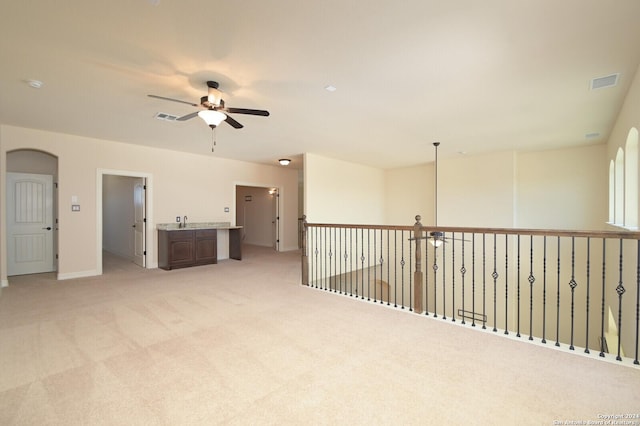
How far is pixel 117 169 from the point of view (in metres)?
5.91

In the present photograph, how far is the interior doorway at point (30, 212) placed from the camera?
569 centimetres

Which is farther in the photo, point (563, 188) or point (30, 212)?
point (563, 188)

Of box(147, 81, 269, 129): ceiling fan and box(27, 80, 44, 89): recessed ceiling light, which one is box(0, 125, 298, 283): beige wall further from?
box(147, 81, 269, 129): ceiling fan

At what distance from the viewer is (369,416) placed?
1.79m

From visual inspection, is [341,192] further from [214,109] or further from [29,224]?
[29,224]

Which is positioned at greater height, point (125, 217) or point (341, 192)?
point (341, 192)

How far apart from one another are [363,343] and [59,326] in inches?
130

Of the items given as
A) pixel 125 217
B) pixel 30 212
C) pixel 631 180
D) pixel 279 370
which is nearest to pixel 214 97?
pixel 279 370

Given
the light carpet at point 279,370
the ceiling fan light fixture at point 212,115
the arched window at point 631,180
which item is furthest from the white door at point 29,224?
the arched window at point 631,180

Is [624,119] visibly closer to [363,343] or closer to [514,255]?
[514,255]

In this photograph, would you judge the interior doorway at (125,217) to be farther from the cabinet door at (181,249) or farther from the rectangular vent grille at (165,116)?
the rectangular vent grille at (165,116)

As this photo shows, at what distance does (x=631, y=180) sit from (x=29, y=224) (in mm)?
10284

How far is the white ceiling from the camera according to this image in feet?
6.91

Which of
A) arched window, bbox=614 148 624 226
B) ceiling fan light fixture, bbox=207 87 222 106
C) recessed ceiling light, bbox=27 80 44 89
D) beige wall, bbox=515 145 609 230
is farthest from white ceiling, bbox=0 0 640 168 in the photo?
beige wall, bbox=515 145 609 230
